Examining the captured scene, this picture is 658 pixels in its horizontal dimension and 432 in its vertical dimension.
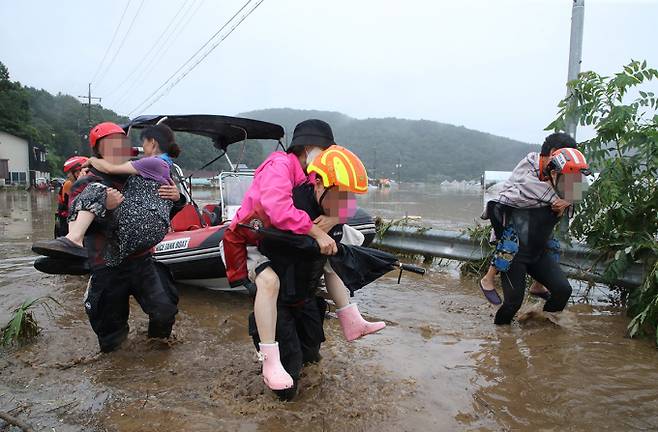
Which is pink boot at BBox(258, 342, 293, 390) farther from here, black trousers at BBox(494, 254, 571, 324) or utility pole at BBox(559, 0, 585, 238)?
utility pole at BBox(559, 0, 585, 238)

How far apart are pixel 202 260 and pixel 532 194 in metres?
3.46

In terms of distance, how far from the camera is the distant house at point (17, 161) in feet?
166


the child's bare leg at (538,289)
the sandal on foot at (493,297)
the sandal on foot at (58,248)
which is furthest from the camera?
the child's bare leg at (538,289)

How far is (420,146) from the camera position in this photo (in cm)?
13912

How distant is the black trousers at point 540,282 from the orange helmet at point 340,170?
2210mm

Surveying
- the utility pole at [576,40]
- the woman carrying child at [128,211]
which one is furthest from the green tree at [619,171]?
the woman carrying child at [128,211]

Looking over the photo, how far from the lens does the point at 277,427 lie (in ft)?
9.00

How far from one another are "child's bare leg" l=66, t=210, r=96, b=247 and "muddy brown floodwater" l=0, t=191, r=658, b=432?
924 mm

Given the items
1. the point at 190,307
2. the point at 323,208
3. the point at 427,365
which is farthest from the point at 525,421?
the point at 190,307

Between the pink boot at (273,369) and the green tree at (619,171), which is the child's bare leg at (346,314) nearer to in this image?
the pink boot at (273,369)

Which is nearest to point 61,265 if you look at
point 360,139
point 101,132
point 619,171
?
point 101,132

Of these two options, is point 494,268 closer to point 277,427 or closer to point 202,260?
point 277,427

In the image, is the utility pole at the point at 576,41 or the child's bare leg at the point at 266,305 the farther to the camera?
the utility pole at the point at 576,41

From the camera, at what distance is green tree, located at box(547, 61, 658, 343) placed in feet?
16.3
